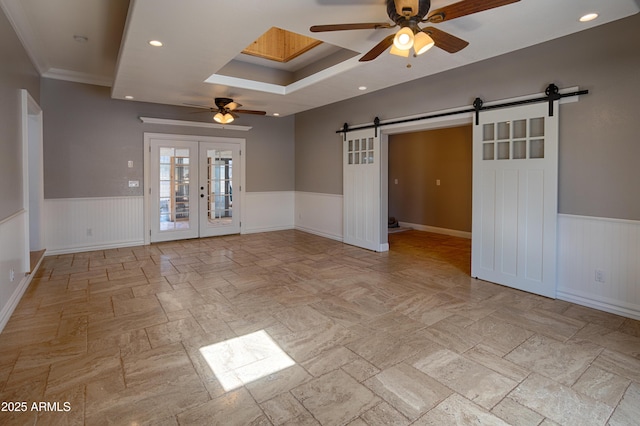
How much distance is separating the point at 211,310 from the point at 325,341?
129cm

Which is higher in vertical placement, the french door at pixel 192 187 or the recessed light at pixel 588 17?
the recessed light at pixel 588 17

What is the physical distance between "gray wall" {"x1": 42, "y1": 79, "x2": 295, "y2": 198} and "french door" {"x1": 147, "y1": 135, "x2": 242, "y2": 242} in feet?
0.84

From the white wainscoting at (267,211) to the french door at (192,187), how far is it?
0.24 metres

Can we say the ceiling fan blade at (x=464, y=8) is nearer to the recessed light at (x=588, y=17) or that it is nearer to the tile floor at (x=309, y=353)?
the recessed light at (x=588, y=17)

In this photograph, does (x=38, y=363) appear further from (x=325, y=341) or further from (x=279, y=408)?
(x=325, y=341)

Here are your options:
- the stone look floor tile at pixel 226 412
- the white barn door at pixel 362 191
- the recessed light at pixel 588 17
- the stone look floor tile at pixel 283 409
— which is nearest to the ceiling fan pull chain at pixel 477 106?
the recessed light at pixel 588 17

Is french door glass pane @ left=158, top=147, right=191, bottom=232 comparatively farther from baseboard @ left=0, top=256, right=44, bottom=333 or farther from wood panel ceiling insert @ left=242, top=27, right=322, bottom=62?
wood panel ceiling insert @ left=242, top=27, right=322, bottom=62

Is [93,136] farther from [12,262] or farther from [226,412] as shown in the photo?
[226,412]

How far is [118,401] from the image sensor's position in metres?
2.04

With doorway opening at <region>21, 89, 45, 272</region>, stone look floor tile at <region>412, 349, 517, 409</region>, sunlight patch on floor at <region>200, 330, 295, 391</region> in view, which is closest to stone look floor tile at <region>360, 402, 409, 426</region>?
stone look floor tile at <region>412, 349, 517, 409</region>

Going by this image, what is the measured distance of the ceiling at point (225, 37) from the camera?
2824 mm

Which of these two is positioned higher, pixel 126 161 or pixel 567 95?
pixel 567 95

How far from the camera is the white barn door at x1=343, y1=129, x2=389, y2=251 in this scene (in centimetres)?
596

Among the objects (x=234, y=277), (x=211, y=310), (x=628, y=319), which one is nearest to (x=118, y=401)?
(x=211, y=310)
